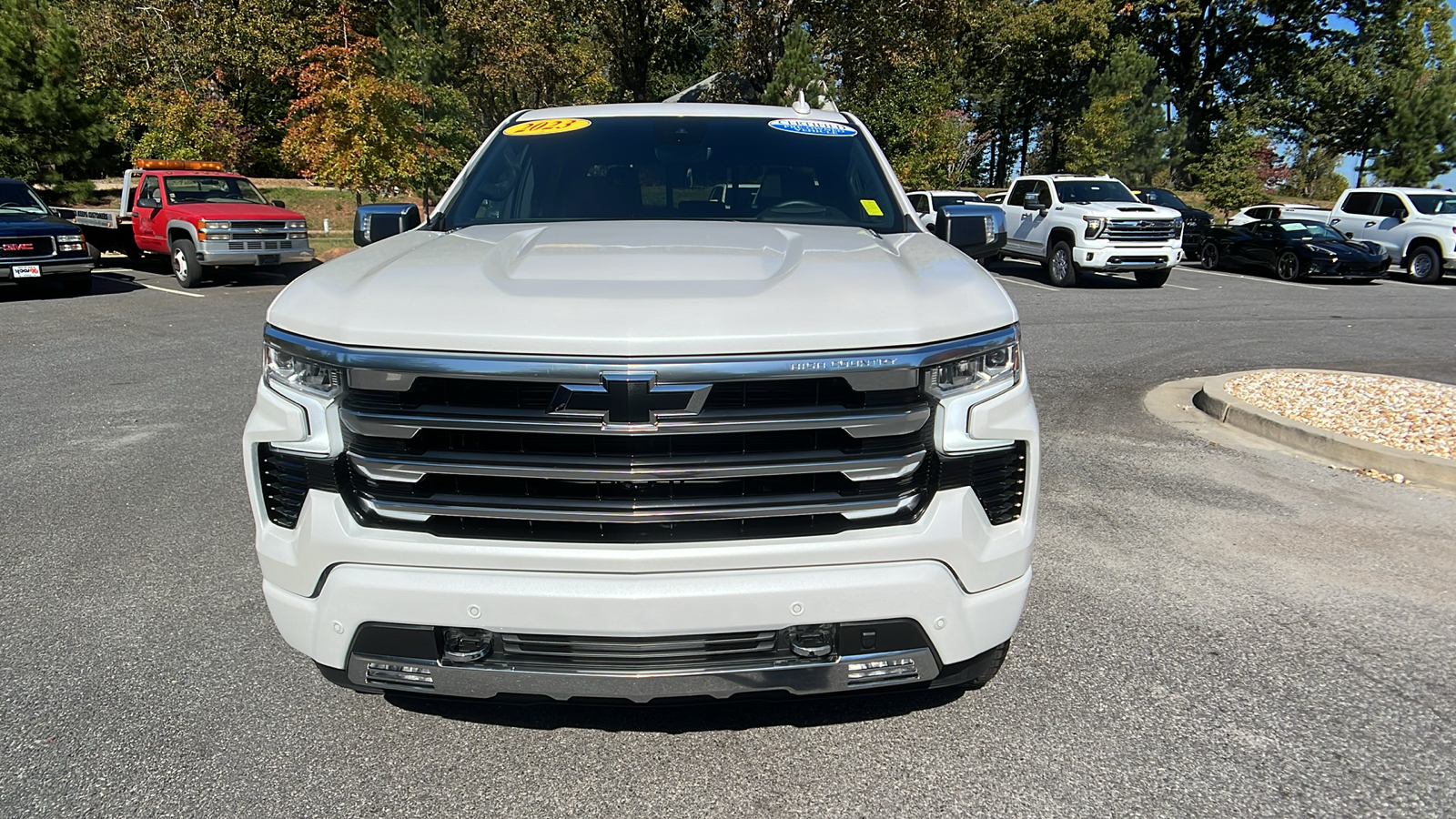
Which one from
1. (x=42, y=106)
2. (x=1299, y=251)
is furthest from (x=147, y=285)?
(x=1299, y=251)

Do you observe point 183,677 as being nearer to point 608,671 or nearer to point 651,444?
point 608,671

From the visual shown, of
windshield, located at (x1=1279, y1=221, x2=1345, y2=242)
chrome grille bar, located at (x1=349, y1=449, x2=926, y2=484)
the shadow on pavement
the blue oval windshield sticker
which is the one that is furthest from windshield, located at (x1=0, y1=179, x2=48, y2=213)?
windshield, located at (x1=1279, y1=221, x2=1345, y2=242)

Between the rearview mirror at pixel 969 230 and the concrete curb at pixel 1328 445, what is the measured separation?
3.41 metres

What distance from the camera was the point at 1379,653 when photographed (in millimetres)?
3449

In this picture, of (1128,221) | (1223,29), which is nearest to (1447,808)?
(1128,221)

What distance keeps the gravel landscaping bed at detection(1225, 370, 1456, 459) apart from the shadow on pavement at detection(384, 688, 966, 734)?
16.1 feet

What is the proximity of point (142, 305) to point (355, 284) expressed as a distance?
13.7 metres

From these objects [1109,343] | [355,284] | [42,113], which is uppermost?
[42,113]

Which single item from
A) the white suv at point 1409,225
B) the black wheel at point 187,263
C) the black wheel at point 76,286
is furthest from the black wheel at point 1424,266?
the black wheel at point 76,286

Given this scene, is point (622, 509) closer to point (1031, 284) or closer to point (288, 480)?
point (288, 480)

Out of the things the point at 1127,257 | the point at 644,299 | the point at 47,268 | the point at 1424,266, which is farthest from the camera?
the point at 1424,266

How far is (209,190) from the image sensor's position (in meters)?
16.9

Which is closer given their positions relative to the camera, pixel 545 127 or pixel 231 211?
pixel 545 127

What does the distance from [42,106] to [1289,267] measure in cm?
3099
